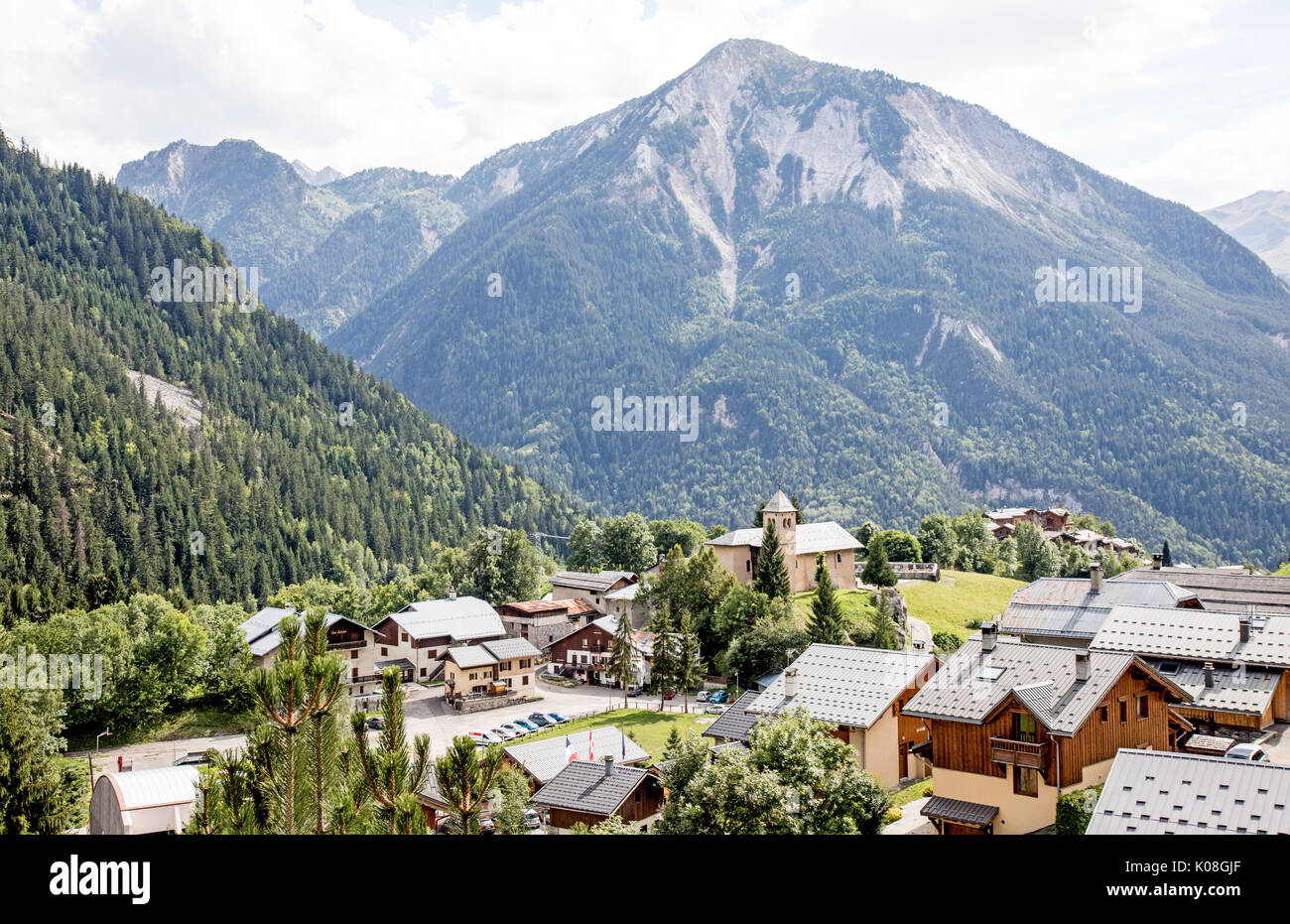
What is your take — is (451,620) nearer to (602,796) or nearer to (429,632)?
(429,632)

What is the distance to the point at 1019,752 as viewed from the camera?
3712cm

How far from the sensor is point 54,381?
17538cm

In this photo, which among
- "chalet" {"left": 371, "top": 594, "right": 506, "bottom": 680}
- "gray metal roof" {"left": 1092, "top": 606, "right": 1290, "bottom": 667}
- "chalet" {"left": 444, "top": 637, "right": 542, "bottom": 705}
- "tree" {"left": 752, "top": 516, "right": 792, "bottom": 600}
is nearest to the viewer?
"gray metal roof" {"left": 1092, "top": 606, "right": 1290, "bottom": 667}

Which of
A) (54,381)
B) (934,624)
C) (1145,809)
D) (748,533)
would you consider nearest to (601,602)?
(748,533)

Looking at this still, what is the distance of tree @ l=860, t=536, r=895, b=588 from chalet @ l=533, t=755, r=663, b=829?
190 ft

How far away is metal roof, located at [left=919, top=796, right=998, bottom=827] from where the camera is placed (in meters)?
37.4

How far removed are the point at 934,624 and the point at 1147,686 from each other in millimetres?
55323

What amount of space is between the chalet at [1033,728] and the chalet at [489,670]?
5553cm

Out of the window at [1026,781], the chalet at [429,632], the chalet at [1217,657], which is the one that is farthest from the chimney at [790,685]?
the chalet at [429,632]

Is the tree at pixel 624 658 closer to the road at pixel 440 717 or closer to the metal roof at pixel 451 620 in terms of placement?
the road at pixel 440 717

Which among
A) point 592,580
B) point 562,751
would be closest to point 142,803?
point 562,751

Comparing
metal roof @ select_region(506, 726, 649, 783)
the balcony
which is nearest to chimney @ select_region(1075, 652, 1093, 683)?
the balcony

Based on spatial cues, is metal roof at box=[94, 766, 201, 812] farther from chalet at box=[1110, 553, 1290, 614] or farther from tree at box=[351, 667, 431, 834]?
chalet at box=[1110, 553, 1290, 614]
